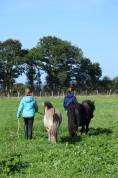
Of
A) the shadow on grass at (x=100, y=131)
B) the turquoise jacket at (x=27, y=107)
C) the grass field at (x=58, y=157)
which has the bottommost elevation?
the grass field at (x=58, y=157)

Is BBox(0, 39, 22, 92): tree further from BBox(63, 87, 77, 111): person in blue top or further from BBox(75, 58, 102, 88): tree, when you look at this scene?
BBox(63, 87, 77, 111): person in blue top

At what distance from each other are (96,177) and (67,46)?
104m

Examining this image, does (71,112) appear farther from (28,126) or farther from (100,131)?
(100,131)

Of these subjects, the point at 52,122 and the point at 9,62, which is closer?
the point at 52,122

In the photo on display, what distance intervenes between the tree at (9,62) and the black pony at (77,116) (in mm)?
83949

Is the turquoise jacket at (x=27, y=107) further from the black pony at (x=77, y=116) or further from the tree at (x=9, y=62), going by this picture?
the tree at (x=9, y=62)

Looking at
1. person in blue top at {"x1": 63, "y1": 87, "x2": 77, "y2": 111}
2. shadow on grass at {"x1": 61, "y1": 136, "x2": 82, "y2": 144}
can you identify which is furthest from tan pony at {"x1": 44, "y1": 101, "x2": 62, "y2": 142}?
person in blue top at {"x1": 63, "y1": 87, "x2": 77, "y2": 111}

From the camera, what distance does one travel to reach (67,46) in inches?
4500

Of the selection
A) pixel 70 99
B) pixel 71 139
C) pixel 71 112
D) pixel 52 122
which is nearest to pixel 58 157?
pixel 52 122

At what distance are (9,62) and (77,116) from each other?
3587 inches

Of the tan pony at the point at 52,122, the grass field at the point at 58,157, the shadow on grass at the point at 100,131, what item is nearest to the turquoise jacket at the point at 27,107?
the grass field at the point at 58,157

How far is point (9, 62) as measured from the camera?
109562mm

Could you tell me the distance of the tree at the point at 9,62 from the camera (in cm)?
10738

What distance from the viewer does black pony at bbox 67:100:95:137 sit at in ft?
62.4
